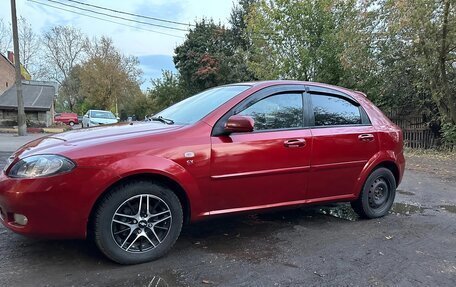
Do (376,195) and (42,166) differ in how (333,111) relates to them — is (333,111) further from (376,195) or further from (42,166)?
(42,166)

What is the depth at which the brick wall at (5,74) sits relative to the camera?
124 ft

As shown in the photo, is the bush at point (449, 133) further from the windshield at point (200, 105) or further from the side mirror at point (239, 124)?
the side mirror at point (239, 124)

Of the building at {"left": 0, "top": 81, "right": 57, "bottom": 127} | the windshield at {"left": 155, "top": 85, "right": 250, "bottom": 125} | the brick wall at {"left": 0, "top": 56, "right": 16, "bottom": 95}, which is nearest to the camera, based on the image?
the windshield at {"left": 155, "top": 85, "right": 250, "bottom": 125}

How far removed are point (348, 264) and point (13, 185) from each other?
2.93m

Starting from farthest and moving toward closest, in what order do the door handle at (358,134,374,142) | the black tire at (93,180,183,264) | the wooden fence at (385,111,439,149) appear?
1. the wooden fence at (385,111,439,149)
2. the door handle at (358,134,374,142)
3. the black tire at (93,180,183,264)

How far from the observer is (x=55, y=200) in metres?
3.16

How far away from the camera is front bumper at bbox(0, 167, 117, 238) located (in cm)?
314

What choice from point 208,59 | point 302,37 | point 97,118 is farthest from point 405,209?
point 208,59

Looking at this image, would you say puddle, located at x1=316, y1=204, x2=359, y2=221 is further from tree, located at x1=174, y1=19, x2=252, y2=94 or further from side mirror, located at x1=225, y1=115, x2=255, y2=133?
tree, located at x1=174, y1=19, x2=252, y2=94

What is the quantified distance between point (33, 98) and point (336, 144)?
115ft

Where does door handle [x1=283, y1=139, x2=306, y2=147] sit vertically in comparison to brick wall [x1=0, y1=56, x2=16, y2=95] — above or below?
below

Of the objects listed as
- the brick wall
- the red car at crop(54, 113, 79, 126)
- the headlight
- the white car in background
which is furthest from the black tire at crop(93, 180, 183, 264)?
the red car at crop(54, 113, 79, 126)

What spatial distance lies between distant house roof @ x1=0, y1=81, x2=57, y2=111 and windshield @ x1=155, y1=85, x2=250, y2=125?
3045 cm

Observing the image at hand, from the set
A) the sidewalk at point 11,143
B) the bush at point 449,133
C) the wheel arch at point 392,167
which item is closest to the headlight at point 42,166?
the wheel arch at point 392,167
